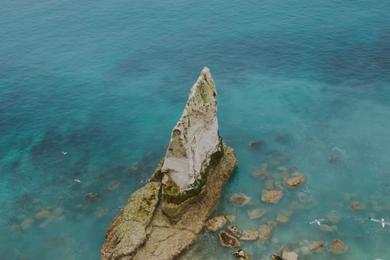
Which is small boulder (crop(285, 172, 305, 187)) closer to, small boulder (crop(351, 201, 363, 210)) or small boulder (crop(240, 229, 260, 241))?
small boulder (crop(351, 201, 363, 210))

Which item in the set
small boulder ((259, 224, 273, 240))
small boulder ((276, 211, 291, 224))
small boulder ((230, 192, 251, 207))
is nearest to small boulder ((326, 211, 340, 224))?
small boulder ((276, 211, 291, 224))

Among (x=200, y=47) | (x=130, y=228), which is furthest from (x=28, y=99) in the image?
(x=130, y=228)

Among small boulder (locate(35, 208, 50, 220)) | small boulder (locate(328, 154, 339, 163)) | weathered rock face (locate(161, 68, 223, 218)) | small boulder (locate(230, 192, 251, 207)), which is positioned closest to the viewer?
weathered rock face (locate(161, 68, 223, 218))

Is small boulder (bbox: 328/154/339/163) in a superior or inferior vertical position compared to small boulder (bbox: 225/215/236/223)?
superior

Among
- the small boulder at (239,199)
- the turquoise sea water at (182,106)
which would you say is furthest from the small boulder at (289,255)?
the small boulder at (239,199)

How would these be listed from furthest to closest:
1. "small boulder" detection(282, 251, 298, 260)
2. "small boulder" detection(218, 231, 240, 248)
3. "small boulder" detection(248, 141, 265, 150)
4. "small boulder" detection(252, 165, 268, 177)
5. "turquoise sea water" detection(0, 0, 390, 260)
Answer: "small boulder" detection(248, 141, 265, 150), "small boulder" detection(252, 165, 268, 177), "turquoise sea water" detection(0, 0, 390, 260), "small boulder" detection(218, 231, 240, 248), "small boulder" detection(282, 251, 298, 260)

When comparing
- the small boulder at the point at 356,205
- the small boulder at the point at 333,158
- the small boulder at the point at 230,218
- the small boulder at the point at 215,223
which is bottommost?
the small boulder at the point at 230,218

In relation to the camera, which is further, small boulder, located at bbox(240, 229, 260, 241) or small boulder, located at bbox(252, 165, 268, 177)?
small boulder, located at bbox(252, 165, 268, 177)

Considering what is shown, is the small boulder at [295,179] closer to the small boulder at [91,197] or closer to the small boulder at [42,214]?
the small boulder at [91,197]

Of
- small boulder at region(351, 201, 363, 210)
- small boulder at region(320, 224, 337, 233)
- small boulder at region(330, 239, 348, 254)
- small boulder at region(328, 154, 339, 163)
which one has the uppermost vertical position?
small boulder at region(328, 154, 339, 163)
